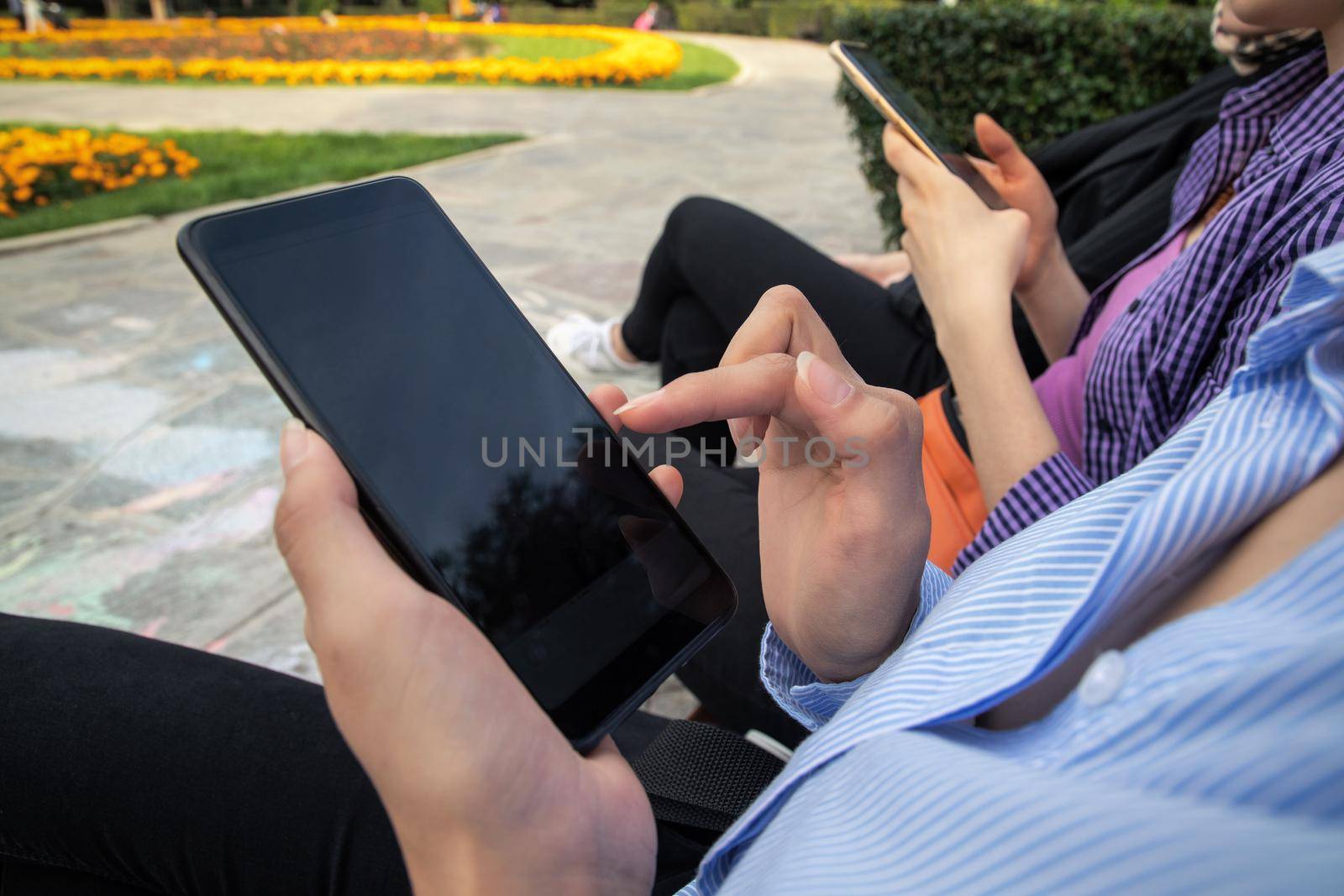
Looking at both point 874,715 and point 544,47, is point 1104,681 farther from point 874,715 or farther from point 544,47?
point 544,47

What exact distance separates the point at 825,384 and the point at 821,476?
0.15 meters

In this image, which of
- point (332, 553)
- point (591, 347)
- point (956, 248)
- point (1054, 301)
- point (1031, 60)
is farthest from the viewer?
point (1031, 60)

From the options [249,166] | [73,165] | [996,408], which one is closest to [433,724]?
[996,408]

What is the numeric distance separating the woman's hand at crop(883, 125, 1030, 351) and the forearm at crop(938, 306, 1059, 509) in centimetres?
3

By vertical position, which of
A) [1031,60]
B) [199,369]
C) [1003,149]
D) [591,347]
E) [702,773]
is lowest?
[199,369]

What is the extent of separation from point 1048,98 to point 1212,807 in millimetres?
3925

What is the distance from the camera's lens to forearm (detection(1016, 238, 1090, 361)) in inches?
66.9

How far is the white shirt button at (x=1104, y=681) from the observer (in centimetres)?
50

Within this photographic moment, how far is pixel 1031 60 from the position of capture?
3.67 metres

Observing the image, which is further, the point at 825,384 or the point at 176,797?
the point at 176,797

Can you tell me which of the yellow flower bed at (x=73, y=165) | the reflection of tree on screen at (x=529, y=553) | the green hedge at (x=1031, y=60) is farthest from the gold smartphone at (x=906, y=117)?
the yellow flower bed at (x=73, y=165)

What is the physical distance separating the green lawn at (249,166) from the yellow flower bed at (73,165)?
4.0 inches

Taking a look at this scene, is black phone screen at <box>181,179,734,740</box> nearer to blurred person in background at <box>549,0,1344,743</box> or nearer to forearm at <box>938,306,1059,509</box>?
blurred person in background at <box>549,0,1344,743</box>

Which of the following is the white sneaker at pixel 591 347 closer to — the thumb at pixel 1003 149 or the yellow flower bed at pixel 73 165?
the thumb at pixel 1003 149
